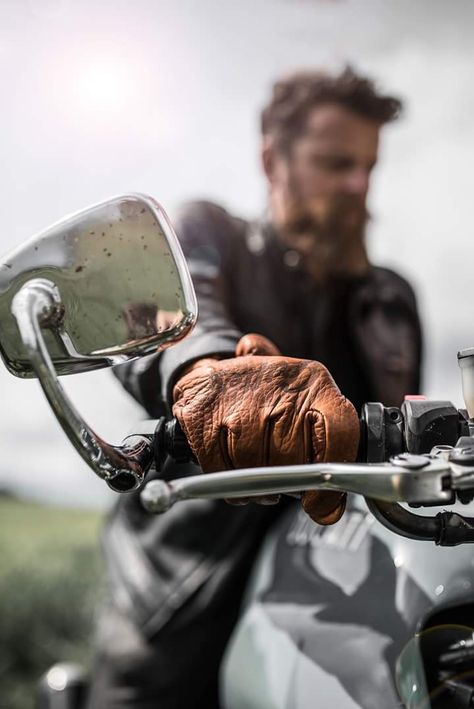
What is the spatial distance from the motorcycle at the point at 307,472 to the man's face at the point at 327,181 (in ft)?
4.61

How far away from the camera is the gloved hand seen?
67 cm

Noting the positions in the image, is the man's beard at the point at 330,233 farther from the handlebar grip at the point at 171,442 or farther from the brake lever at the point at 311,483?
the brake lever at the point at 311,483

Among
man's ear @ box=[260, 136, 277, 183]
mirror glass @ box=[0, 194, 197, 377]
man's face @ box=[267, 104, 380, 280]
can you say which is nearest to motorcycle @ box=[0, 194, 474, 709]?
mirror glass @ box=[0, 194, 197, 377]

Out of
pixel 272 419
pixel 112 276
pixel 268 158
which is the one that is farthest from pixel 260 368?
pixel 268 158

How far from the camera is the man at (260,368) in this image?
0.69 metres

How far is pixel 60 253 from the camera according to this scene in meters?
0.67

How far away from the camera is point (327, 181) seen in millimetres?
2301

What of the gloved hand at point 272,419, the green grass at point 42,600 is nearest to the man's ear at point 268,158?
the gloved hand at point 272,419

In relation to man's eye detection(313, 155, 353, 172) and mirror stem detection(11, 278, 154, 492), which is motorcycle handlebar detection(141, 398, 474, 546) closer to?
mirror stem detection(11, 278, 154, 492)

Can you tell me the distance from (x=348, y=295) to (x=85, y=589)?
3221 millimetres

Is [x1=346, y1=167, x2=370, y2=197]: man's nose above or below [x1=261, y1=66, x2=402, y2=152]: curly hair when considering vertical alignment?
below

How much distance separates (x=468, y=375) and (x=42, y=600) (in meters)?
4.27

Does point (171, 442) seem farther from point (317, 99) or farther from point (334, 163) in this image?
point (317, 99)

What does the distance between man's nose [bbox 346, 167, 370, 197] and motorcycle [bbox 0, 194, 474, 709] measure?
1483mm
